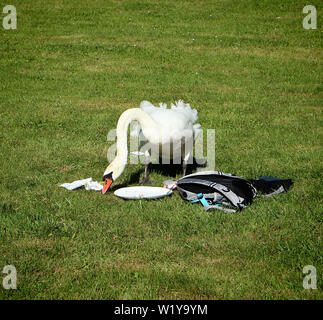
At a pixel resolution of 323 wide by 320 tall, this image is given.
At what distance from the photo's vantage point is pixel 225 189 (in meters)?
6.07

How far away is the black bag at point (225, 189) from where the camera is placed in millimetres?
5988

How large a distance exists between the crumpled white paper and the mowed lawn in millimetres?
125

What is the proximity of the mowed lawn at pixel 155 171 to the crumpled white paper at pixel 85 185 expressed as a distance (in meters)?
0.12

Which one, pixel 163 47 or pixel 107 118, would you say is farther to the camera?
pixel 163 47

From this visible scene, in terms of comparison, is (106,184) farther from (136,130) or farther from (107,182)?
(136,130)

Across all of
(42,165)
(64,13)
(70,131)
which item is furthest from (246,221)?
(64,13)

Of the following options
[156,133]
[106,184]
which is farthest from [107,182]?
[156,133]

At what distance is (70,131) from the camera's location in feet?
30.9

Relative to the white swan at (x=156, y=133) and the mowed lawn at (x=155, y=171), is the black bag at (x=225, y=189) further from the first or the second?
the white swan at (x=156, y=133)

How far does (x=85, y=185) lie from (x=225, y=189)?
1.96 meters

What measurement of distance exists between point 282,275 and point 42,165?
14.6 ft

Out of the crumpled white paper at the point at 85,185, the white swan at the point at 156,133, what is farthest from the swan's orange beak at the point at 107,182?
the crumpled white paper at the point at 85,185
